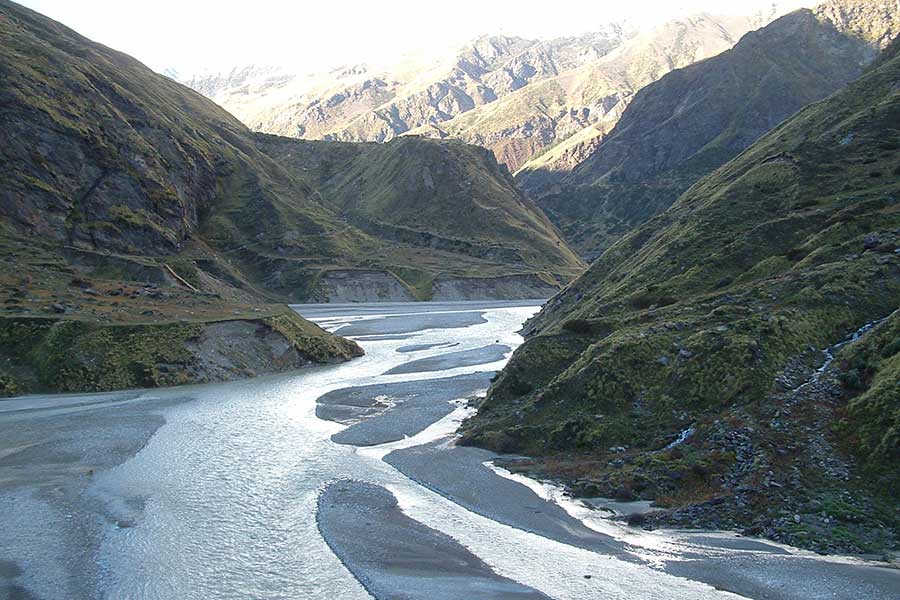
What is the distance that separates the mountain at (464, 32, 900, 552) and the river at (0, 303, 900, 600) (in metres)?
3.56

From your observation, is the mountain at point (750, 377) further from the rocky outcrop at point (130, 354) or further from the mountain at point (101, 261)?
the mountain at point (101, 261)

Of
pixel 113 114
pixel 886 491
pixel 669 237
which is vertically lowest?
pixel 886 491

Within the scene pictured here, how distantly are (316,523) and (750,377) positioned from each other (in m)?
28.8

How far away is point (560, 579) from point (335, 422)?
1392 inches

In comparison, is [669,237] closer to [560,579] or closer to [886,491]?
[886,491]

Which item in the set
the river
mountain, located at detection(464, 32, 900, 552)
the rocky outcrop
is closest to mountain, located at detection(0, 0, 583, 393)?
the rocky outcrop

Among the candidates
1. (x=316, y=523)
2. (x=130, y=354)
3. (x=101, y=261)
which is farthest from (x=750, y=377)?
(x=101, y=261)

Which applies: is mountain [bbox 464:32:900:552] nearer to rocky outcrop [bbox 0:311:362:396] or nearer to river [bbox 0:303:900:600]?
river [bbox 0:303:900:600]

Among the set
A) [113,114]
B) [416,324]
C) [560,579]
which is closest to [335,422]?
[560,579]

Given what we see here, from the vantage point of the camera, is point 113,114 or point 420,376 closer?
point 420,376

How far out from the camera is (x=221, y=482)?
45969 mm

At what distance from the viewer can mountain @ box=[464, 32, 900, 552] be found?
121ft

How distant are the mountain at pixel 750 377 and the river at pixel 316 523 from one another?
3.56m

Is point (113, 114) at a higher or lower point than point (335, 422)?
higher
